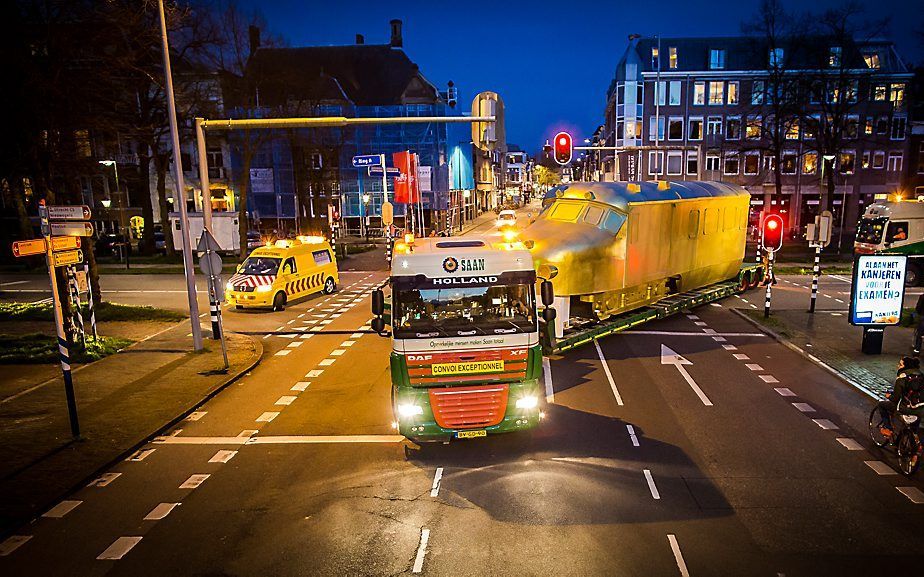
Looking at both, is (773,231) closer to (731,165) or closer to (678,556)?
(678,556)

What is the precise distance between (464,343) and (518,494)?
8.09 ft

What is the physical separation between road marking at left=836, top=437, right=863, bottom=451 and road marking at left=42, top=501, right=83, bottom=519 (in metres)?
12.8

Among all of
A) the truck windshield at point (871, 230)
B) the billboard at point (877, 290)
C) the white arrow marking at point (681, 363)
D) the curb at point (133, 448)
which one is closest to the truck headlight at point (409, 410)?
the curb at point (133, 448)

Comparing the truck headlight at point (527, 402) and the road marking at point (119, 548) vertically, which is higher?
the truck headlight at point (527, 402)

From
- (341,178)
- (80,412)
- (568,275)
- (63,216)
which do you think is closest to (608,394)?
(568,275)

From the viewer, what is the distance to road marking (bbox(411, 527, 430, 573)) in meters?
6.95

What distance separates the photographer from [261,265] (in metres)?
23.2

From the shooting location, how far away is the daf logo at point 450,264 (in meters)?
9.59

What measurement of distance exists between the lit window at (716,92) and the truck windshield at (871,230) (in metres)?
29.9

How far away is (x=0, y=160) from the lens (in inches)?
781

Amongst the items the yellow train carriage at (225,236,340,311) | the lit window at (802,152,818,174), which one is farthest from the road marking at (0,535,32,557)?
the lit window at (802,152,818,174)

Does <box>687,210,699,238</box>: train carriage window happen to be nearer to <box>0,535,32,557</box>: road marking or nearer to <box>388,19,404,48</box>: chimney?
<box>0,535,32,557</box>: road marking

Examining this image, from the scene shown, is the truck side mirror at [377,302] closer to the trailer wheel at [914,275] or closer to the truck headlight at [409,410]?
the truck headlight at [409,410]

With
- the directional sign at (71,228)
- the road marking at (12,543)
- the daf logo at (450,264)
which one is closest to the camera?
the road marking at (12,543)
